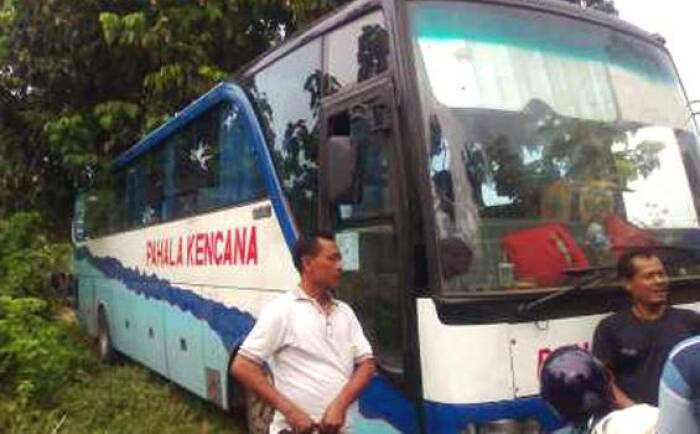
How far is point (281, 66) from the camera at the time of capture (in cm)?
592

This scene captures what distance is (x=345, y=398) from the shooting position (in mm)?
3604

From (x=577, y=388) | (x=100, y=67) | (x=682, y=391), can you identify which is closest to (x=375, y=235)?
(x=577, y=388)

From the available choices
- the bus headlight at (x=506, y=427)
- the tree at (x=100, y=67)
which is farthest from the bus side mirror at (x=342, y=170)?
the tree at (x=100, y=67)

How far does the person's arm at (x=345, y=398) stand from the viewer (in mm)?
3540

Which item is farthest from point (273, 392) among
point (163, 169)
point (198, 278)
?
point (163, 169)

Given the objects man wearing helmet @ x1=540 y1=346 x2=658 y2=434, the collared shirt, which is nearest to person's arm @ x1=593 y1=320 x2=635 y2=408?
the collared shirt

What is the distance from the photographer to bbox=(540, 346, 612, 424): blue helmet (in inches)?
96.2

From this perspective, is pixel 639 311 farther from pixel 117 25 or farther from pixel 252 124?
pixel 117 25

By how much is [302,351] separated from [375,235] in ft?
3.37

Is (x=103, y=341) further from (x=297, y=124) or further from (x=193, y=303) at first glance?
(x=297, y=124)

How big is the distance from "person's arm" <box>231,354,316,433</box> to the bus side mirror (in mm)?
1046

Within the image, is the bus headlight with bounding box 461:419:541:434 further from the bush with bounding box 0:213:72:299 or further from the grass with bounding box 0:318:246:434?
the bush with bounding box 0:213:72:299

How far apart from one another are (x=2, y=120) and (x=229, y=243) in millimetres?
8177

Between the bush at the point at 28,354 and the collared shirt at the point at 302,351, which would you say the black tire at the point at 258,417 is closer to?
the bush at the point at 28,354
